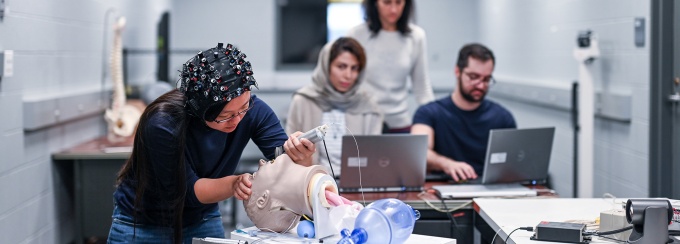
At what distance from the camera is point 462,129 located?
3439mm

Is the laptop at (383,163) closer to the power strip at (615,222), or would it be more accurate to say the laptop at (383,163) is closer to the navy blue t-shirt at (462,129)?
the navy blue t-shirt at (462,129)

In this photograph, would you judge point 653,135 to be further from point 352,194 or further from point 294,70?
point 294,70

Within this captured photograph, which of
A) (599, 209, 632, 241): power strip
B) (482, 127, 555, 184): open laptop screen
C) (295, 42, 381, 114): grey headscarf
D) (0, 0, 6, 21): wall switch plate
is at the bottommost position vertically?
(599, 209, 632, 241): power strip

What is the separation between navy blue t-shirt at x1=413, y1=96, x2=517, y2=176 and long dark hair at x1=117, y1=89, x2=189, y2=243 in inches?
61.7

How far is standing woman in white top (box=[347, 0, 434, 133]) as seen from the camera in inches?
150

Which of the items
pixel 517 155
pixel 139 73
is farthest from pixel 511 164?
pixel 139 73

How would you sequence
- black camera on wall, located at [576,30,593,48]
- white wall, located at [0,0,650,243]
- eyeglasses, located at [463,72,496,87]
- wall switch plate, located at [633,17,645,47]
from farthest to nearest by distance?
black camera on wall, located at [576,30,593,48]
wall switch plate, located at [633,17,645,47]
eyeglasses, located at [463,72,496,87]
white wall, located at [0,0,650,243]

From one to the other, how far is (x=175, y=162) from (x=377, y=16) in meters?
1.96

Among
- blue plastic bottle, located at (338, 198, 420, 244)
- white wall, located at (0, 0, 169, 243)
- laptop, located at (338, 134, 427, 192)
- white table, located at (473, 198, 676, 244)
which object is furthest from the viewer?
white wall, located at (0, 0, 169, 243)

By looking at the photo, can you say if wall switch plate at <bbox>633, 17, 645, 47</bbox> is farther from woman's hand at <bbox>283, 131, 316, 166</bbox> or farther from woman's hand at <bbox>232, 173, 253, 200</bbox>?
woman's hand at <bbox>232, 173, 253, 200</bbox>

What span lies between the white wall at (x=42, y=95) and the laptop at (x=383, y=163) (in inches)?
50.5

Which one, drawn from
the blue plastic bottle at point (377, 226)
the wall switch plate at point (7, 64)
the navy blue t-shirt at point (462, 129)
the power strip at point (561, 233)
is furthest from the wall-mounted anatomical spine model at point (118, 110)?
the power strip at point (561, 233)

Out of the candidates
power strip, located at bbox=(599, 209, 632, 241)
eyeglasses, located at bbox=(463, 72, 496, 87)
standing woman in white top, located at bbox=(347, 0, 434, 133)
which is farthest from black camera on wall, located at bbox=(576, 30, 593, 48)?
power strip, located at bbox=(599, 209, 632, 241)

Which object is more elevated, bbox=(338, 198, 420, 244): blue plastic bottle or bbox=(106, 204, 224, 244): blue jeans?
bbox=(338, 198, 420, 244): blue plastic bottle
